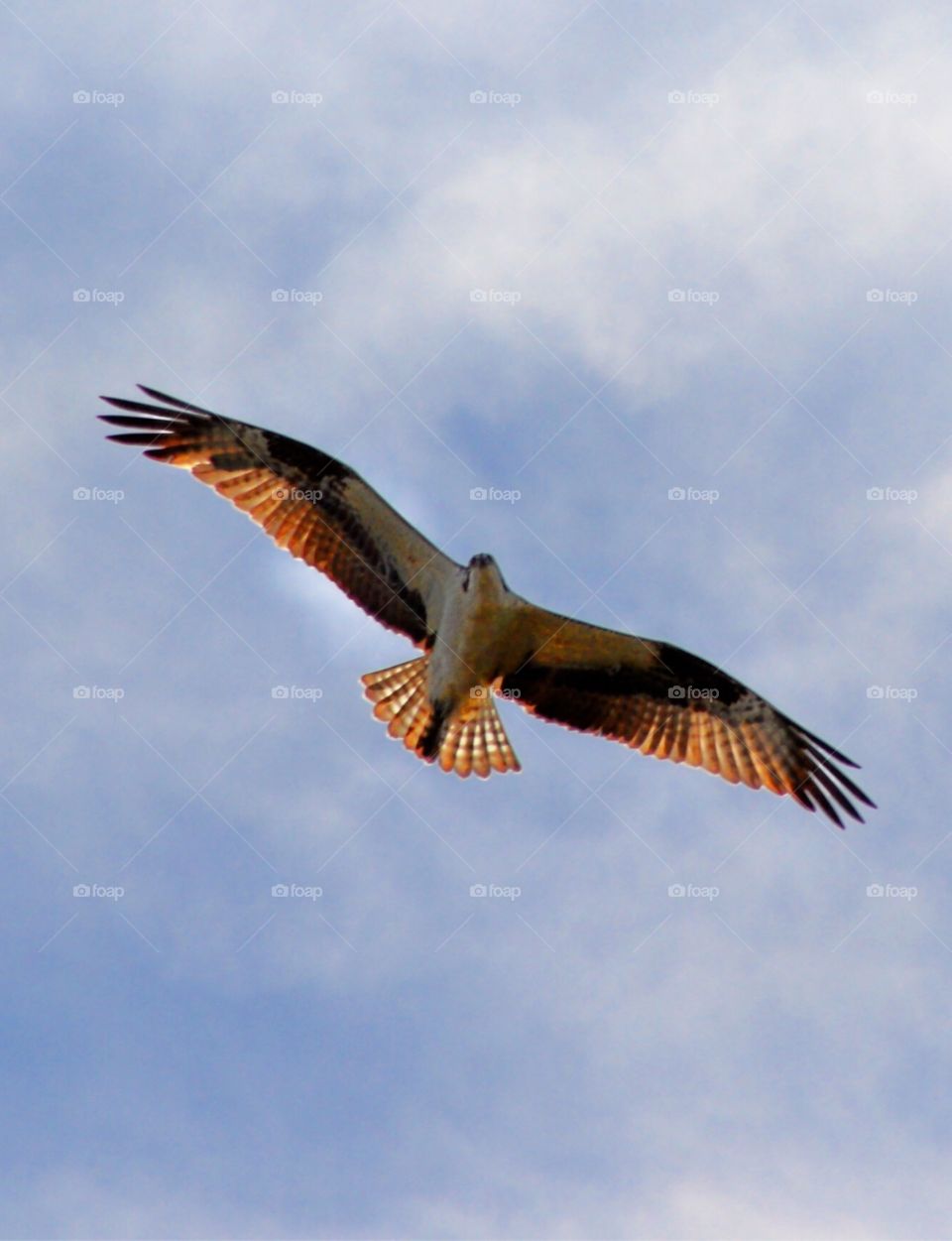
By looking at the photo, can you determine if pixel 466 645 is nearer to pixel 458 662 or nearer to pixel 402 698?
pixel 458 662

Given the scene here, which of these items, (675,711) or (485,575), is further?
(675,711)

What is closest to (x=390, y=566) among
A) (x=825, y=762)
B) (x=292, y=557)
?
(x=292, y=557)

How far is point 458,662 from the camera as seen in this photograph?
50.9 ft

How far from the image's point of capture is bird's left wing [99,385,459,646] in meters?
15.7

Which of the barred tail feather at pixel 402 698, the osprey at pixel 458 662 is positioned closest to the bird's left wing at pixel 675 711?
the osprey at pixel 458 662

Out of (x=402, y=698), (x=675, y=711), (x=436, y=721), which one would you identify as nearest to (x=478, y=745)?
(x=436, y=721)

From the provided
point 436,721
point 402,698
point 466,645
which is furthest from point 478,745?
point 466,645

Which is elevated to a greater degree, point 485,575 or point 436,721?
point 485,575

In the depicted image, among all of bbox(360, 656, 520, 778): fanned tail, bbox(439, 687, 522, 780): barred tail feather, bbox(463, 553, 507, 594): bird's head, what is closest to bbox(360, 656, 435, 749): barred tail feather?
bbox(360, 656, 520, 778): fanned tail

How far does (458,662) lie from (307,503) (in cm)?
208

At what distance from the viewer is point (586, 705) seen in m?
16.2

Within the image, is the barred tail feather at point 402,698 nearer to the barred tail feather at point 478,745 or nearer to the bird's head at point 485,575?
the barred tail feather at point 478,745

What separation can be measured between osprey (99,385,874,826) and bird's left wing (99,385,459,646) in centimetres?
1

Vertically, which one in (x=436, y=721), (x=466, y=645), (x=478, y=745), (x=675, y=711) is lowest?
(x=436, y=721)
